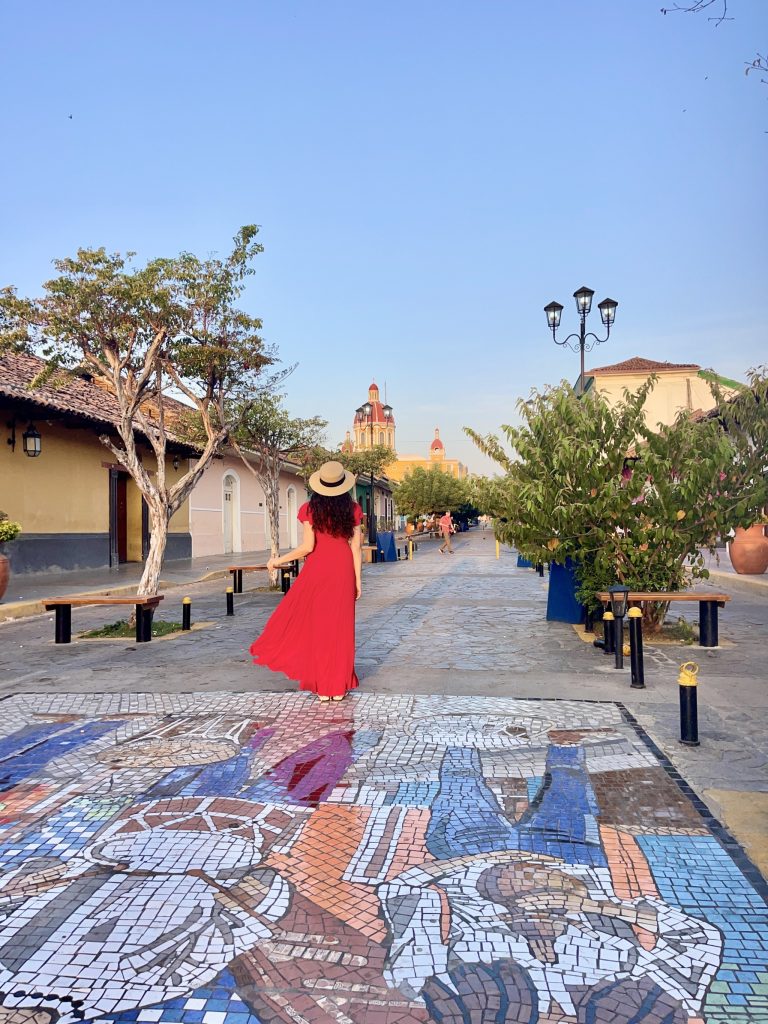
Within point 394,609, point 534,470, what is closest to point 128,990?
point 534,470

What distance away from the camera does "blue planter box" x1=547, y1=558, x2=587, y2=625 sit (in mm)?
10305

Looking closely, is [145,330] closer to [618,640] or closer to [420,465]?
[618,640]

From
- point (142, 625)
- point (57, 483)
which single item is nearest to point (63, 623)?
point (142, 625)

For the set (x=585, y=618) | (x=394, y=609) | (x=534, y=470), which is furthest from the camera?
(x=394, y=609)

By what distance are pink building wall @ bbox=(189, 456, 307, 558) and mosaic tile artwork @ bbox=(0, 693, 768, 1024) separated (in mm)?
20729

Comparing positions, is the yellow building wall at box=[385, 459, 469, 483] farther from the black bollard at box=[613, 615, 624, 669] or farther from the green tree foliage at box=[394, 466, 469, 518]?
the black bollard at box=[613, 615, 624, 669]

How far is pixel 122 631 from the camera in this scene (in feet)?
32.4

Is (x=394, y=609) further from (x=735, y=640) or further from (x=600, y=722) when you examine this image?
(x=600, y=722)

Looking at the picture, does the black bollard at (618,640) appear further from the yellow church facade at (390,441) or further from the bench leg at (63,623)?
the yellow church facade at (390,441)

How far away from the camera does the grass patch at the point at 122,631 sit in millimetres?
9681

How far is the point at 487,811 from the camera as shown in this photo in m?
3.77

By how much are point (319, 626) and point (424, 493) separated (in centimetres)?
5206

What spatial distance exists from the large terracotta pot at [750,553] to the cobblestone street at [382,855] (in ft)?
36.2

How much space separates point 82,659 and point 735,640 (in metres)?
7.09
